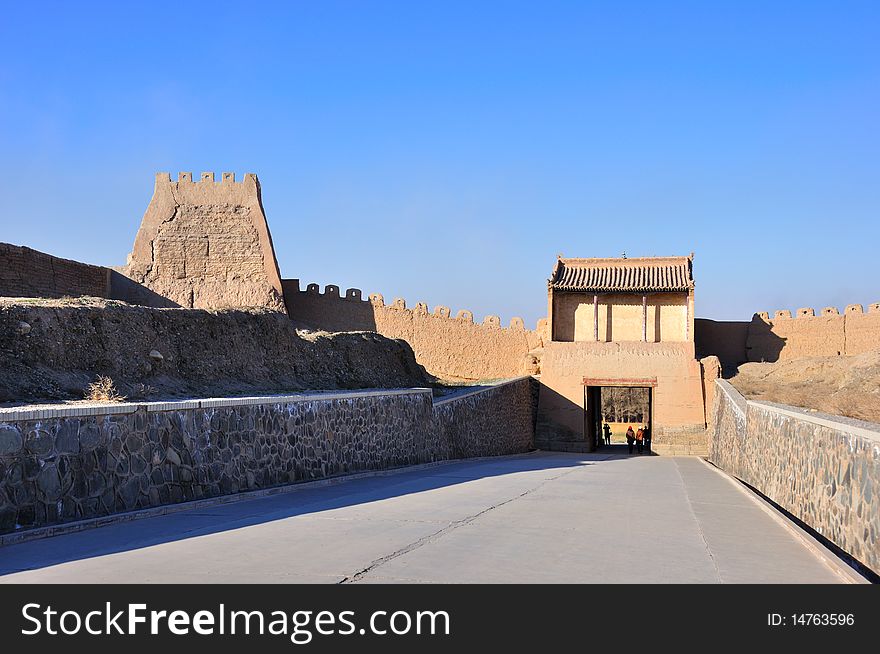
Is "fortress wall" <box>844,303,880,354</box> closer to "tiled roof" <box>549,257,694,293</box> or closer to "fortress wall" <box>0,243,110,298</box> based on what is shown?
"tiled roof" <box>549,257,694,293</box>

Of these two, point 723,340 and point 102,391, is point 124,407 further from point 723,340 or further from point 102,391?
point 723,340

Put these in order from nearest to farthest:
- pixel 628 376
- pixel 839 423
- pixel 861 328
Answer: pixel 839 423 → pixel 628 376 → pixel 861 328

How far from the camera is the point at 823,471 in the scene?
9.59 metres

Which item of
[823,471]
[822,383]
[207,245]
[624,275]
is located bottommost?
[823,471]

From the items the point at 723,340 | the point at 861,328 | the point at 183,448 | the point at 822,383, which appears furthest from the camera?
the point at 723,340

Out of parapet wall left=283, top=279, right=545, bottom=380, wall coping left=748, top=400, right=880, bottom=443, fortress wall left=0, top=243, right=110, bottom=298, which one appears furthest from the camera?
parapet wall left=283, top=279, right=545, bottom=380

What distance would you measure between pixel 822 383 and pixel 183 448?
82.3ft

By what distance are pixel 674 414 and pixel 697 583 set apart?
2422cm

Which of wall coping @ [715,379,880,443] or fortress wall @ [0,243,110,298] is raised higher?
fortress wall @ [0,243,110,298]

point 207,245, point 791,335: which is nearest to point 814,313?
point 791,335

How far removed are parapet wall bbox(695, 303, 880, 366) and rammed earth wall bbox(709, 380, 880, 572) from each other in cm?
2079

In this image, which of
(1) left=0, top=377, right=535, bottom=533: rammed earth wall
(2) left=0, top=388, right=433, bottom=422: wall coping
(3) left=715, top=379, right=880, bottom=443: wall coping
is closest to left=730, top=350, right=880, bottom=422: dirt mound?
(3) left=715, top=379, right=880, bottom=443: wall coping

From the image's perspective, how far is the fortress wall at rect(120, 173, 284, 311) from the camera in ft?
109

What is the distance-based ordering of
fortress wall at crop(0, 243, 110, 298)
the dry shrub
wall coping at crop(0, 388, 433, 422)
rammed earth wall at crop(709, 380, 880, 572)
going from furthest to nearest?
fortress wall at crop(0, 243, 110, 298) < the dry shrub < wall coping at crop(0, 388, 433, 422) < rammed earth wall at crop(709, 380, 880, 572)
